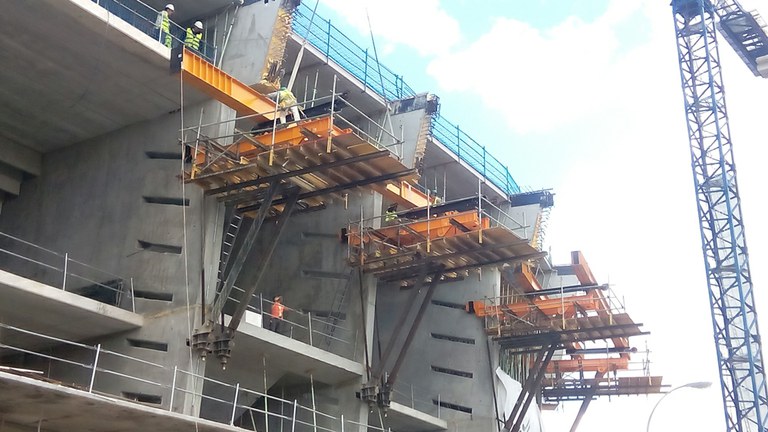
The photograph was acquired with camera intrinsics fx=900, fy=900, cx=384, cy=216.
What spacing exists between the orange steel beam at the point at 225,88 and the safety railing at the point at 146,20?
0.84m

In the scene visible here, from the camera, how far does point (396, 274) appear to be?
2675 centimetres

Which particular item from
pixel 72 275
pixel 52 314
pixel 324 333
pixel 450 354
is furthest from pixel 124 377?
Answer: pixel 450 354

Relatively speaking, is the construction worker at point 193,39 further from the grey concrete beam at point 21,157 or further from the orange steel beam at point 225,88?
the grey concrete beam at point 21,157

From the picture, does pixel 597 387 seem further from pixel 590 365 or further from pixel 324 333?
pixel 324 333

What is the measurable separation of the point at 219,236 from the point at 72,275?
11.3ft

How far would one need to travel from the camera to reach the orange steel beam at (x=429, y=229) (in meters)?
23.4

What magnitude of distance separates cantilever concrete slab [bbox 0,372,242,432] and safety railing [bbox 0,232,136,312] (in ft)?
12.7

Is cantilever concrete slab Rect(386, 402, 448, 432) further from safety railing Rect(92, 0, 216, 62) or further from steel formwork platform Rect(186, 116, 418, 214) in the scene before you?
safety railing Rect(92, 0, 216, 62)

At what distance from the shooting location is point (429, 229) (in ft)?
77.7

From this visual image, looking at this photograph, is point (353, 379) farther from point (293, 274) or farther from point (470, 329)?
point (470, 329)

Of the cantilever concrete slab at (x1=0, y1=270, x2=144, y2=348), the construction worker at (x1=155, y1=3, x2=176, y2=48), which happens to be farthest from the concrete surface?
the cantilever concrete slab at (x1=0, y1=270, x2=144, y2=348)

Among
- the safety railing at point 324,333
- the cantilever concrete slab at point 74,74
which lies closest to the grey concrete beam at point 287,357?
the safety railing at point 324,333

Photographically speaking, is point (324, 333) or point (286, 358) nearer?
point (286, 358)

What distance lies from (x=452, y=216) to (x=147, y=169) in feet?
25.5
